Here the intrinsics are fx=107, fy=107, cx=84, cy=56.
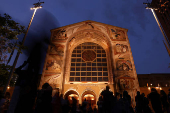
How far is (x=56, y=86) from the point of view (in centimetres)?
1362

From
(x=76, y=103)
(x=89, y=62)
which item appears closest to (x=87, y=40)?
(x=89, y=62)

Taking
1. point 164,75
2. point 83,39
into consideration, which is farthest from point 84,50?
point 164,75

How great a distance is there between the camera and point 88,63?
1689cm

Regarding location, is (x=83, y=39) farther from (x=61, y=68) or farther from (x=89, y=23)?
(x=61, y=68)

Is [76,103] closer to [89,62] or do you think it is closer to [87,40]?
[89,62]

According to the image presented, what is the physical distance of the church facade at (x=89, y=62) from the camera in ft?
46.1

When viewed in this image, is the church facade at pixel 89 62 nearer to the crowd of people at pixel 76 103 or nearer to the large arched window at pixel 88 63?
the large arched window at pixel 88 63

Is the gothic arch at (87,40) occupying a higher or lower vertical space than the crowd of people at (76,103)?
higher

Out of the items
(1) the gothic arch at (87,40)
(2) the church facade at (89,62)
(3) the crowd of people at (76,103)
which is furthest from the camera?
(1) the gothic arch at (87,40)

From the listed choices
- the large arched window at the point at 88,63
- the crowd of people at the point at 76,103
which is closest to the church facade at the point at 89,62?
the large arched window at the point at 88,63

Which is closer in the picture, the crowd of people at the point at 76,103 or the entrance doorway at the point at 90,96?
the crowd of people at the point at 76,103

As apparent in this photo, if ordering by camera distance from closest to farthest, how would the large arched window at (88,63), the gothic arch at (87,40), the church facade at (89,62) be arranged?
the church facade at (89,62), the large arched window at (88,63), the gothic arch at (87,40)

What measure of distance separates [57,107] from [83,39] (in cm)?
1551

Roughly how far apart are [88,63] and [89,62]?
0.74 feet
